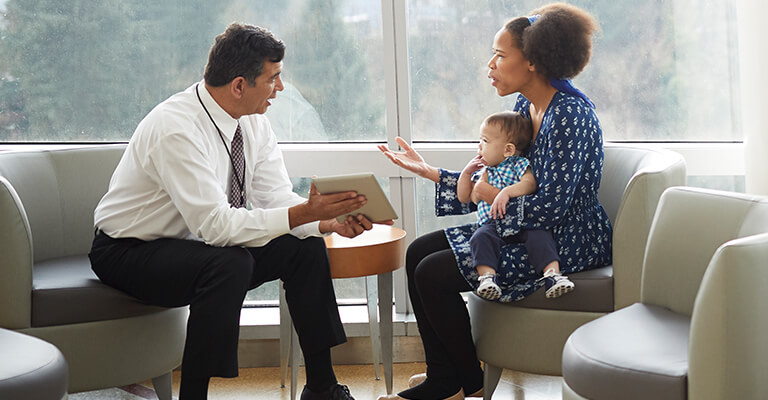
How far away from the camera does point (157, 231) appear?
2727 millimetres

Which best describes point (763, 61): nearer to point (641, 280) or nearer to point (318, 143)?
point (641, 280)

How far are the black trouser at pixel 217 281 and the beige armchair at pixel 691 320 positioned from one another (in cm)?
89

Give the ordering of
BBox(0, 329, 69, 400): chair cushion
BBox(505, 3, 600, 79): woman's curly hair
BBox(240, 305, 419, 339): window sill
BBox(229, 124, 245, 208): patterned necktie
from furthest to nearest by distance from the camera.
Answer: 1. BBox(240, 305, 419, 339): window sill
2. BBox(229, 124, 245, 208): patterned necktie
3. BBox(505, 3, 600, 79): woman's curly hair
4. BBox(0, 329, 69, 400): chair cushion

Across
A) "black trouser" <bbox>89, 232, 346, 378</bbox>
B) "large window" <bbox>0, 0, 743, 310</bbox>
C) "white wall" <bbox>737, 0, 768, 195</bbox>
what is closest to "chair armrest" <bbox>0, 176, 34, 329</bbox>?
"black trouser" <bbox>89, 232, 346, 378</bbox>

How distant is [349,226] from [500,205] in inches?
20.1

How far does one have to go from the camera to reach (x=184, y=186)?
8.57 ft

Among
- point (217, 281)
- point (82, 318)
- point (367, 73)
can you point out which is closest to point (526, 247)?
point (217, 281)

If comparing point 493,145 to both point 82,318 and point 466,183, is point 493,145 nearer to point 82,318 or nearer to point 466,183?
point 466,183

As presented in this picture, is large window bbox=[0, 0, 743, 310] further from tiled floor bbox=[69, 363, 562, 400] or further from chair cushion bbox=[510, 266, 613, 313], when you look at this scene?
chair cushion bbox=[510, 266, 613, 313]

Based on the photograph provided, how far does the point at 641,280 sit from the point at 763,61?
107 centimetres

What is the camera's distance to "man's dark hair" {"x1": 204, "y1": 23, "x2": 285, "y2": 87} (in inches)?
107

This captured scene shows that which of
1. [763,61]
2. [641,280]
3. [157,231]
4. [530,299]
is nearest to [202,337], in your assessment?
[157,231]

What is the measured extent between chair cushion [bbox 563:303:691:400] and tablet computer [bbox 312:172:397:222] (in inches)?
29.4

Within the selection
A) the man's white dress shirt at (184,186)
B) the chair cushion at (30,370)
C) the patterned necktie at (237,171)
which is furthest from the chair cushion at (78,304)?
the patterned necktie at (237,171)
